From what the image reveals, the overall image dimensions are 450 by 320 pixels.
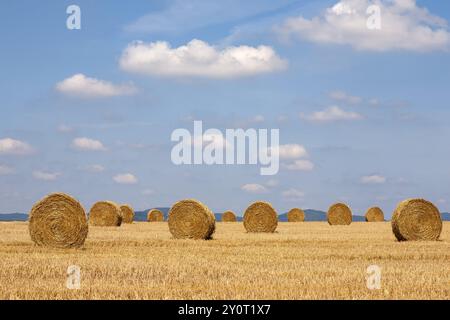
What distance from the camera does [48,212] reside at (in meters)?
21.1

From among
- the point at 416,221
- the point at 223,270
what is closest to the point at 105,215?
the point at 416,221

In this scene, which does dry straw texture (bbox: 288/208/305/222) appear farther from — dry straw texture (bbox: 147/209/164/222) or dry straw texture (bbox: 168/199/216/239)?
dry straw texture (bbox: 168/199/216/239)

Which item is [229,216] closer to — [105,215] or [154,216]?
[154,216]

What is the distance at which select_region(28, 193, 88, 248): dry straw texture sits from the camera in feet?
67.9

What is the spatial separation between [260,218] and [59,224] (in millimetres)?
13635

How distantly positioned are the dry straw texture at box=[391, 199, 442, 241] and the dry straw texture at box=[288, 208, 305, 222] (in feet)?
90.3

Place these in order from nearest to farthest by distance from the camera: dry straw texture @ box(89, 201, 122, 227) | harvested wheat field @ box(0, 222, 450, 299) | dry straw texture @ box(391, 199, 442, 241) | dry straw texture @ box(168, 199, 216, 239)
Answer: harvested wheat field @ box(0, 222, 450, 299), dry straw texture @ box(391, 199, 442, 241), dry straw texture @ box(168, 199, 216, 239), dry straw texture @ box(89, 201, 122, 227)

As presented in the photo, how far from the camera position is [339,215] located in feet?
144

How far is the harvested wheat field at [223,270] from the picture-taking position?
10.9m

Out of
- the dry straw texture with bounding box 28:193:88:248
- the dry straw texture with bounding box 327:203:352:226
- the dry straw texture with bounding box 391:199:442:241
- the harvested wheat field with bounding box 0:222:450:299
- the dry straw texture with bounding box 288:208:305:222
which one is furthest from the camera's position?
the dry straw texture with bounding box 288:208:305:222

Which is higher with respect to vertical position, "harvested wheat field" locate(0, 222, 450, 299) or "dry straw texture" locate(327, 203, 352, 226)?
"dry straw texture" locate(327, 203, 352, 226)

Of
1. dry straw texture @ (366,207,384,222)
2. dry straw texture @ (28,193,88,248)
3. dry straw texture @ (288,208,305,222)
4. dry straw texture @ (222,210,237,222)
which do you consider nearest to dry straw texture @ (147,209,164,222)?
dry straw texture @ (222,210,237,222)

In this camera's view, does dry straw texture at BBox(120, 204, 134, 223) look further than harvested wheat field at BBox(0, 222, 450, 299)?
Yes
